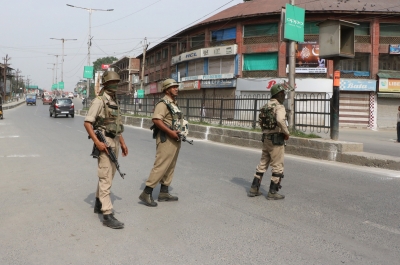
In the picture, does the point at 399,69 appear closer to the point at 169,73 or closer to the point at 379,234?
the point at 169,73

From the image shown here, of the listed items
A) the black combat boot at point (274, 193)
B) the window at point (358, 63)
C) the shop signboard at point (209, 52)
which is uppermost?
the shop signboard at point (209, 52)

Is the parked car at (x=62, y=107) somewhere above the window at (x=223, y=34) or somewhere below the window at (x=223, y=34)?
below

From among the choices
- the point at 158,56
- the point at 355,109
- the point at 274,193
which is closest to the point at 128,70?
the point at 158,56

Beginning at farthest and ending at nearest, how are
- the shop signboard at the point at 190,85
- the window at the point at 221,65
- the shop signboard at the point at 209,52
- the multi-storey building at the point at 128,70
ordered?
the multi-storey building at the point at 128,70
the shop signboard at the point at 190,85
the window at the point at 221,65
the shop signboard at the point at 209,52

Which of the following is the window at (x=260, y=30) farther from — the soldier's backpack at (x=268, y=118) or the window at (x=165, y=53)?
the soldier's backpack at (x=268, y=118)

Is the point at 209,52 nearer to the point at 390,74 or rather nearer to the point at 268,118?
the point at 390,74

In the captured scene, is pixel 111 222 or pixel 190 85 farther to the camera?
pixel 190 85

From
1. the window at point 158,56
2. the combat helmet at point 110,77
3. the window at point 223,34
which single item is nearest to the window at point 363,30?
the window at point 223,34

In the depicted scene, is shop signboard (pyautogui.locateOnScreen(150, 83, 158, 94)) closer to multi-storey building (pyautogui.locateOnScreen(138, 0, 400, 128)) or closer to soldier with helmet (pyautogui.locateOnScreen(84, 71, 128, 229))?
multi-storey building (pyautogui.locateOnScreen(138, 0, 400, 128))

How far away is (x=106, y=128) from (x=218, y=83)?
29.6m

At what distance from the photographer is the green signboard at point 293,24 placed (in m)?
12.9

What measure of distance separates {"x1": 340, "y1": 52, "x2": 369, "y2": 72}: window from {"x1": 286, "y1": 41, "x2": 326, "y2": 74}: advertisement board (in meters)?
1.86

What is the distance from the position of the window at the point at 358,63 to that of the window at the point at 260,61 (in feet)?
16.6

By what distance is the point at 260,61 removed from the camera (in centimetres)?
3145
